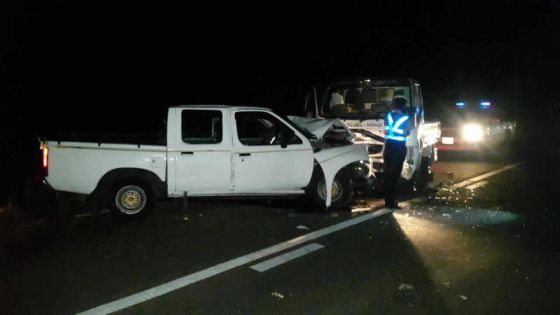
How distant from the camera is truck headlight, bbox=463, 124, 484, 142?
16.1m

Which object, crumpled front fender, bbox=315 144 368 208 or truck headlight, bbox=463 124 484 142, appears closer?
crumpled front fender, bbox=315 144 368 208

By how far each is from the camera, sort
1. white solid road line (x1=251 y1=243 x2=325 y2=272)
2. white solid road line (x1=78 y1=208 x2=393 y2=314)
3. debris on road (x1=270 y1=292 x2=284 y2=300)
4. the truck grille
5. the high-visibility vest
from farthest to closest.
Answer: the truck grille
the high-visibility vest
white solid road line (x1=251 y1=243 x2=325 y2=272)
debris on road (x1=270 y1=292 x2=284 y2=300)
white solid road line (x1=78 y1=208 x2=393 y2=314)

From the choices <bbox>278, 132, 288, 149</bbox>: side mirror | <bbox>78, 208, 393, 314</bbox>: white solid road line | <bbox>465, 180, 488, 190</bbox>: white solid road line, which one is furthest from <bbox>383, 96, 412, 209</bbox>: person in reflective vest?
<bbox>465, 180, 488, 190</bbox>: white solid road line

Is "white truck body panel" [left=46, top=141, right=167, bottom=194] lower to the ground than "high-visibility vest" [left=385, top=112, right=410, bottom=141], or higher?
lower

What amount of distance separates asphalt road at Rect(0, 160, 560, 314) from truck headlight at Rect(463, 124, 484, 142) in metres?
7.40

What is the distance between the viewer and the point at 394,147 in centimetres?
880

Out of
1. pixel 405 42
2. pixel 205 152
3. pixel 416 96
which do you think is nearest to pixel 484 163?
pixel 416 96

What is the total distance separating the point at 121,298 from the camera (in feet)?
15.7

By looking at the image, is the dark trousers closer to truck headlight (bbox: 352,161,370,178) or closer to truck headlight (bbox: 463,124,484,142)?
truck headlight (bbox: 352,161,370,178)

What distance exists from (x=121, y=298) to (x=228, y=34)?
79.4 feet

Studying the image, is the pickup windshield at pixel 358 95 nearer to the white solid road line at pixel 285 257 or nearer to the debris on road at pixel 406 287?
the white solid road line at pixel 285 257

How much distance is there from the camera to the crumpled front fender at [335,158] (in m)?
8.23

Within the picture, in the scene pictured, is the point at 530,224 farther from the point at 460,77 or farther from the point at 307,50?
the point at 460,77

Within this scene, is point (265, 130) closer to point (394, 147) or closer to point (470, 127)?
point (394, 147)
